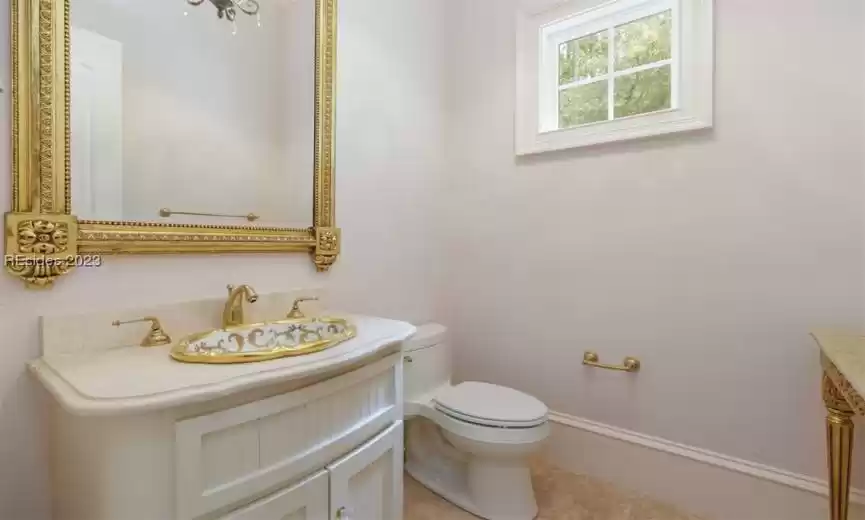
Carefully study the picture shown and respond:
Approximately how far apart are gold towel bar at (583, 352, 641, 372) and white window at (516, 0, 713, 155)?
0.90 metres

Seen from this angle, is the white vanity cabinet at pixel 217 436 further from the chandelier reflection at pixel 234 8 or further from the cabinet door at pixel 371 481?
the chandelier reflection at pixel 234 8

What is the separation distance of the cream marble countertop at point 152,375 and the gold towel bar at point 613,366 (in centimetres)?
107

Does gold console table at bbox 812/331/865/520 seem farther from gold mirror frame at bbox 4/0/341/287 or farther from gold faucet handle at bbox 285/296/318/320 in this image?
gold mirror frame at bbox 4/0/341/287

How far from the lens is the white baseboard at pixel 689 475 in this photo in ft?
4.81

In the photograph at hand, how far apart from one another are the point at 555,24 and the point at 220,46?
4.58 ft

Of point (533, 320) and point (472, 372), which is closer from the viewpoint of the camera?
point (533, 320)

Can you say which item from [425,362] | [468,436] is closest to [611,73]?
[425,362]

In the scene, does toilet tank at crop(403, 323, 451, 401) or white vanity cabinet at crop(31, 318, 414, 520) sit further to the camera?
toilet tank at crop(403, 323, 451, 401)

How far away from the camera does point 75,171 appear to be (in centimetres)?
108

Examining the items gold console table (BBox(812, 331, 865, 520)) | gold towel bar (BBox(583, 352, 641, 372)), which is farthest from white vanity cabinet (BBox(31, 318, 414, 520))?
gold console table (BBox(812, 331, 865, 520))

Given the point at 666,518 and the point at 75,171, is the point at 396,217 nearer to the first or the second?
the point at 75,171

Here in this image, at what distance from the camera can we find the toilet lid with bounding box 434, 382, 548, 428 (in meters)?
1.52

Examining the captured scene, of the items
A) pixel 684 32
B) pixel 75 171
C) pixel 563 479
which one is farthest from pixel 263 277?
pixel 684 32

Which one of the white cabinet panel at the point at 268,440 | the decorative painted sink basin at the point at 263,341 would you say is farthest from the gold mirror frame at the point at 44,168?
the white cabinet panel at the point at 268,440
